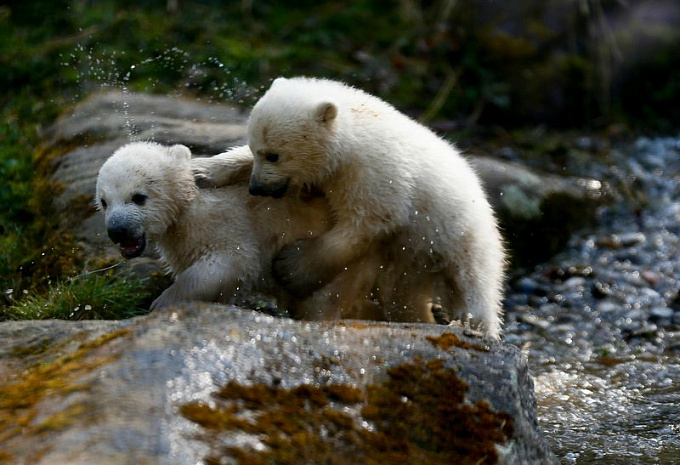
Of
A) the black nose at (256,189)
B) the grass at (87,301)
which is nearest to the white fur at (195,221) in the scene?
the black nose at (256,189)

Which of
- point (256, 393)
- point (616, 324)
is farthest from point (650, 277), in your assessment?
point (256, 393)

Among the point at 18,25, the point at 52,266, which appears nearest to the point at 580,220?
the point at 52,266

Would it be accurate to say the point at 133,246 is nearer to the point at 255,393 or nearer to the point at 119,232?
the point at 119,232

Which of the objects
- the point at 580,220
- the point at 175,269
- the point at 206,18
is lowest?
the point at 580,220

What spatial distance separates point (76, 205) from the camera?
6676 millimetres

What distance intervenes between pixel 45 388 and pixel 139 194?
157 centimetres

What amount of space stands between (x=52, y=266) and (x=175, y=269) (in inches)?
52.7

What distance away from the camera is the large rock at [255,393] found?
330 centimetres

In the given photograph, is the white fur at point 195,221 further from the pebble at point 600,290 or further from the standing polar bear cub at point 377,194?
the pebble at point 600,290

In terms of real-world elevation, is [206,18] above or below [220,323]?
below

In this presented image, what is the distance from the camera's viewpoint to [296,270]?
17.1ft

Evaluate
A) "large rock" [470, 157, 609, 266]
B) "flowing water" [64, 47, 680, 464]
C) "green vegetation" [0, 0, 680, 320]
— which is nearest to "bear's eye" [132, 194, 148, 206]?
"flowing water" [64, 47, 680, 464]

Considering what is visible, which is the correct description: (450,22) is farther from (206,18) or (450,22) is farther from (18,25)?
(18,25)

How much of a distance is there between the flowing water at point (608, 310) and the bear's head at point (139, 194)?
2.33 meters
